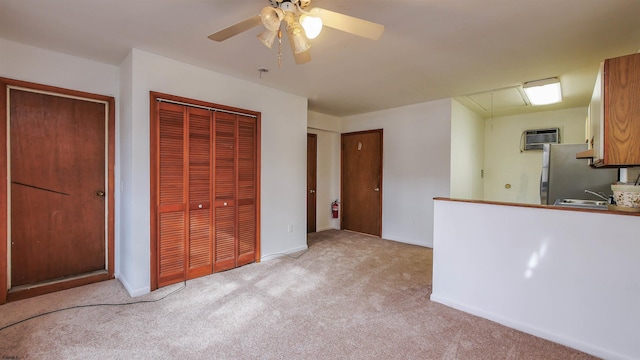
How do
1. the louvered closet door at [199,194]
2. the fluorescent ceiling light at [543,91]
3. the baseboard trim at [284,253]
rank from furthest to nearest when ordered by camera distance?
1. the baseboard trim at [284,253]
2. the fluorescent ceiling light at [543,91]
3. the louvered closet door at [199,194]

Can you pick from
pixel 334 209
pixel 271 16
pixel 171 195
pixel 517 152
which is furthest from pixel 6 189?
pixel 517 152

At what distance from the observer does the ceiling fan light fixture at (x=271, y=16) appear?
4.93 feet

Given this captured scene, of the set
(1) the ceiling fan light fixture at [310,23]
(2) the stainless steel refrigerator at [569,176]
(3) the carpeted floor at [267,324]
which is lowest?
(3) the carpeted floor at [267,324]

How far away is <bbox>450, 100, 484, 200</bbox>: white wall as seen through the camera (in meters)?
4.25

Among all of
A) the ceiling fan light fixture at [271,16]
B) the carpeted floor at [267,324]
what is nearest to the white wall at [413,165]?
the carpeted floor at [267,324]

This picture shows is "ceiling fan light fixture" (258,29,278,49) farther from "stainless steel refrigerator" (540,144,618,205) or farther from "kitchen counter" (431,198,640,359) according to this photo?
"stainless steel refrigerator" (540,144,618,205)

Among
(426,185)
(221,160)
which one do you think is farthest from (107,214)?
(426,185)

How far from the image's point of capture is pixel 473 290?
2.36 metres

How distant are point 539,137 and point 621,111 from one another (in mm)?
4002

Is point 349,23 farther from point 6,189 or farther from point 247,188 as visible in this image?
point 6,189

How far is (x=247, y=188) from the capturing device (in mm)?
3434

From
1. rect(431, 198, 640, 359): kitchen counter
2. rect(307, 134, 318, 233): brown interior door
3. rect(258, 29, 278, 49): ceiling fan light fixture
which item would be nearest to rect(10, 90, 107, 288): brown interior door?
rect(258, 29, 278, 49): ceiling fan light fixture

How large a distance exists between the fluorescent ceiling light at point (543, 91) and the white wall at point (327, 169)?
3096 mm

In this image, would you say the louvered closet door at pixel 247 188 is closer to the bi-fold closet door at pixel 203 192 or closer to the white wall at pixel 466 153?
the bi-fold closet door at pixel 203 192
